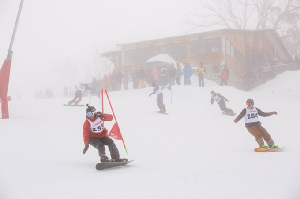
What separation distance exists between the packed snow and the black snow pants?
362mm

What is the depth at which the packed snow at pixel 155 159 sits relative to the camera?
4898 millimetres

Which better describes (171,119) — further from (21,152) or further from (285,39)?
(285,39)

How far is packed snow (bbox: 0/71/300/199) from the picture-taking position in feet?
16.1

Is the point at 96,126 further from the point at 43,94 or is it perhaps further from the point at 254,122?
the point at 43,94

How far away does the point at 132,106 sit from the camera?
17922 millimetres

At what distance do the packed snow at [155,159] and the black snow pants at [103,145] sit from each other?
1.19ft

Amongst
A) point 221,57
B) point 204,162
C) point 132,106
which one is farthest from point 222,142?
point 221,57

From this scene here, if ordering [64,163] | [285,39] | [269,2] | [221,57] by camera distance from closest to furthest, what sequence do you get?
[64,163]
[221,57]
[269,2]
[285,39]

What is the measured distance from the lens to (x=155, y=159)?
7523 millimetres

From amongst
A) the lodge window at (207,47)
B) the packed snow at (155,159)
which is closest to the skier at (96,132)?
the packed snow at (155,159)

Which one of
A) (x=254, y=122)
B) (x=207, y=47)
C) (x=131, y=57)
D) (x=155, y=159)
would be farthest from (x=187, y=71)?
(x=155, y=159)

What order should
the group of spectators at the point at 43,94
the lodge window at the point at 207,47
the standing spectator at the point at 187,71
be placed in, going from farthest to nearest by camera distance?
1. the group of spectators at the point at 43,94
2. the lodge window at the point at 207,47
3. the standing spectator at the point at 187,71

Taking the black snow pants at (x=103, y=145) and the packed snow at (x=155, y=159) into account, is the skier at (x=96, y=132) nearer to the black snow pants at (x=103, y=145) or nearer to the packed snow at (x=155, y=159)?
the black snow pants at (x=103, y=145)

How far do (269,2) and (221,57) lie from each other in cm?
1467
